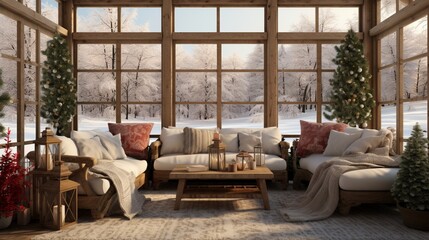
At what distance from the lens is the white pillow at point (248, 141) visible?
21.8ft

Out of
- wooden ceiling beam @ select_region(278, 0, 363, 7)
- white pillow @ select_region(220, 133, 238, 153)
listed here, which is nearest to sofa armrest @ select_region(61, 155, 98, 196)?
white pillow @ select_region(220, 133, 238, 153)

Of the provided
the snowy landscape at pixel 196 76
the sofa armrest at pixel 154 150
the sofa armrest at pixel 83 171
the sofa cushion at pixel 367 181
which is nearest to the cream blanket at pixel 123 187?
the sofa armrest at pixel 83 171

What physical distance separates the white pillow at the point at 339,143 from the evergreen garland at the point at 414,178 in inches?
72.2

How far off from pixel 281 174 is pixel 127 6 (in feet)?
13.8

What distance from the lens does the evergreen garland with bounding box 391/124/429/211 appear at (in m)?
3.91

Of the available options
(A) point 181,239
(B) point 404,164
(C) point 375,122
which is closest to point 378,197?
(B) point 404,164

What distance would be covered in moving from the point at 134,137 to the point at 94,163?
230cm

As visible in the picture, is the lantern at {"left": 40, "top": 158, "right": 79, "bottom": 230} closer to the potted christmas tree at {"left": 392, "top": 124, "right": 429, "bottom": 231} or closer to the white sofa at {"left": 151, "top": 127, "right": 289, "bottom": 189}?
the white sofa at {"left": 151, "top": 127, "right": 289, "bottom": 189}

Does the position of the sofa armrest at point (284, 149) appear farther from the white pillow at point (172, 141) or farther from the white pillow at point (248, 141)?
the white pillow at point (172, 141)

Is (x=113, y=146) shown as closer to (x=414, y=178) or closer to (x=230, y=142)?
(x=230, y=142)

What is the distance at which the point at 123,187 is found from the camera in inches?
179

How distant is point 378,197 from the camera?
4422 millimetres

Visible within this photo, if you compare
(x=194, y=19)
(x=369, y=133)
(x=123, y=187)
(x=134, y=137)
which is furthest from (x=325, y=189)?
(x=194, y=19)

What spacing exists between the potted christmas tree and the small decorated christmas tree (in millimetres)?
2785
